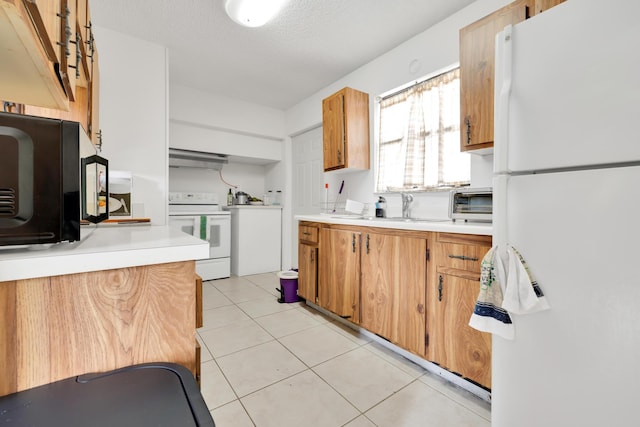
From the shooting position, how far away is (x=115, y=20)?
2.29m

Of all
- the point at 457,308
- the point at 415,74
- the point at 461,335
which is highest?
the point at 415,74

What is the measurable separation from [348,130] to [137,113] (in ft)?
6.56

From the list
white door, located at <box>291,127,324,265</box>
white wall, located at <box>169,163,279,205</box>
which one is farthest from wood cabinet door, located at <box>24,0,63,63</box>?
white wall, located at <box>169,163,279,205</box>

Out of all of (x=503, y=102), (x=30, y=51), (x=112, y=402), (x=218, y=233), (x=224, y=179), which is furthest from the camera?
(x=224, y=179)

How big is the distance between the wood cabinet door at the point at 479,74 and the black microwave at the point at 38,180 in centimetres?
A: 193

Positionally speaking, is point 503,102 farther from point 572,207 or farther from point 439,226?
point 439,226

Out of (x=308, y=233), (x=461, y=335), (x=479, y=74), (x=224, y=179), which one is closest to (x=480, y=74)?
(x=479, y=74)

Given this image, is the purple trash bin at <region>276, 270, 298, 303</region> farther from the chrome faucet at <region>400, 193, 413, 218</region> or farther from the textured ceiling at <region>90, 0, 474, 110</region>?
the textured ceiling at <region>90, 0, 474, 110</region>

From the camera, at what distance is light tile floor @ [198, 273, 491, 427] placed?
1321 mm

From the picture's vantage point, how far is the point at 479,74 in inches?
66.7

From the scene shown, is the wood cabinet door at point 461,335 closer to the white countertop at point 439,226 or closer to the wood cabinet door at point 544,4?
the white countertop at point 439,226

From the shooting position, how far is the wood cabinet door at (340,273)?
2.14 metres

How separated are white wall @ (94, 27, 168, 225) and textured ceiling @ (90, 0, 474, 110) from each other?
0.50 feet

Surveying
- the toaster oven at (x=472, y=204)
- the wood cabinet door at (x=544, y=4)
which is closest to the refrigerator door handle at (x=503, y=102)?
the toaster oven at (x=472, y=204)
